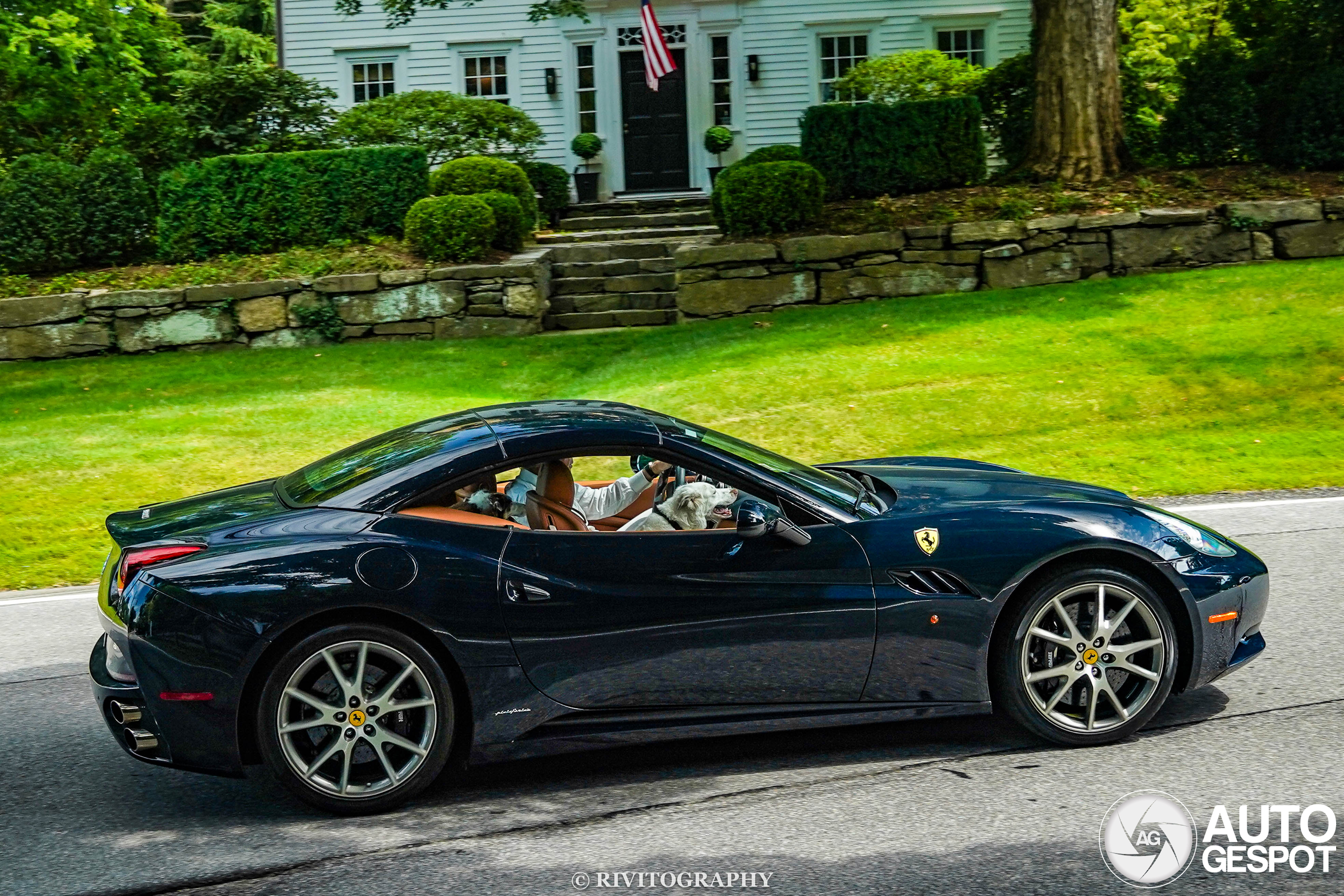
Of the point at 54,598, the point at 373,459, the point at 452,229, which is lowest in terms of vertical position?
the point at 54,598

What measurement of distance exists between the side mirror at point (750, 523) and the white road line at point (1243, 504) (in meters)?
4.96

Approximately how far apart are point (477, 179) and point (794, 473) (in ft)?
45.1

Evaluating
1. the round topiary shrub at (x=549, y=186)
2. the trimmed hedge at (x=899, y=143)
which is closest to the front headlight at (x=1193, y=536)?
the trimmed hedge at (x=899, y=143)

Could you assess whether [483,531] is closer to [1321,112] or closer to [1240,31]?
[1321,112]

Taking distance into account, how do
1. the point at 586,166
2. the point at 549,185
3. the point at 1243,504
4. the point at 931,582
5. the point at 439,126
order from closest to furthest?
the point at 931,582 → the point at 1243,504 → the point at 439,126 → the point at 549,185 → the point at 586,166

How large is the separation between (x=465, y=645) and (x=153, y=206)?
1526cm

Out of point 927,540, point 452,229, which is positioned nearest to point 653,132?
point 452,229

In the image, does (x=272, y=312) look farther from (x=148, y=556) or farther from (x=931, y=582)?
(x=931, y=582)

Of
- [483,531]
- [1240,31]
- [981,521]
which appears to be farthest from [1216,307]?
[483,531]

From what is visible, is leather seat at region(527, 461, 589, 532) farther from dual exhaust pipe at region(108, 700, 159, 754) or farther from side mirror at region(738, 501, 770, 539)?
dual exhaust pipe at region(108, 700, 159, 754)

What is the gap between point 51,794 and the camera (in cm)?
483

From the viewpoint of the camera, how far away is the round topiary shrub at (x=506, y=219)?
56.3 feet

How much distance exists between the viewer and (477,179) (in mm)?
17969

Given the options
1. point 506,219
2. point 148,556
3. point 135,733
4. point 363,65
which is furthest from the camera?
point 363,65
